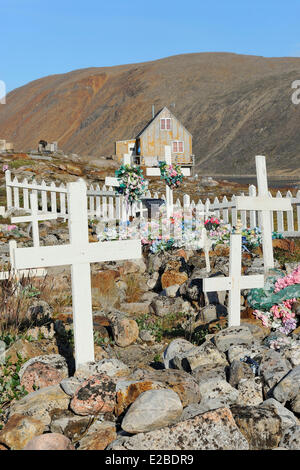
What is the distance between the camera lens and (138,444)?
344 centimetres

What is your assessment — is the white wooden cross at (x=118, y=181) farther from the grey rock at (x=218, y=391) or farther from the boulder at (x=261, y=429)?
the boulder at (x=261, y=429)

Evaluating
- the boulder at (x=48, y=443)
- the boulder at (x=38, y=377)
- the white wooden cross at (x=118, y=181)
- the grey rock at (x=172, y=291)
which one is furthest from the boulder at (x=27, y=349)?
the white wooden cross at (x=118, y=181)

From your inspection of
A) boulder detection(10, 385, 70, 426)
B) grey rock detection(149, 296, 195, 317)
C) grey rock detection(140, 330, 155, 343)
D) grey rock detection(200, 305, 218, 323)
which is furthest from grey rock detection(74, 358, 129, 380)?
grey rock detection(149, 296, 195, 317)

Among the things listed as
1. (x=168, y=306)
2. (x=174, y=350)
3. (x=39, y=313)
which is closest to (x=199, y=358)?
(x=174, y=350)

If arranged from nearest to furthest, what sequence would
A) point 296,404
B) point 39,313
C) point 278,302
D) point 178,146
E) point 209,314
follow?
point 296,404, point 278,302, point 39,313, point 209,314, point 178,146

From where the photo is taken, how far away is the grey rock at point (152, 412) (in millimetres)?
3615

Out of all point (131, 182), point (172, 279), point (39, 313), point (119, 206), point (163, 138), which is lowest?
point (39, 313)

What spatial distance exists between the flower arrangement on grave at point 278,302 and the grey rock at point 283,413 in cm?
208

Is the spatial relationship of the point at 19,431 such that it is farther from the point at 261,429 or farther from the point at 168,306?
the point at 168,306

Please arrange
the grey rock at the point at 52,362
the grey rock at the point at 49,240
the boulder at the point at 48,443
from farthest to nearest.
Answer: the grey rock at the point at 49,240 → the grey rock at the point at 52,362 → the boulder at the point at 48,443

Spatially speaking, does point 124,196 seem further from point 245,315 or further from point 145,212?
point 245,315

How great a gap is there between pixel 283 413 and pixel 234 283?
2353 millimetres

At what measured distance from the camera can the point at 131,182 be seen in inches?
506
